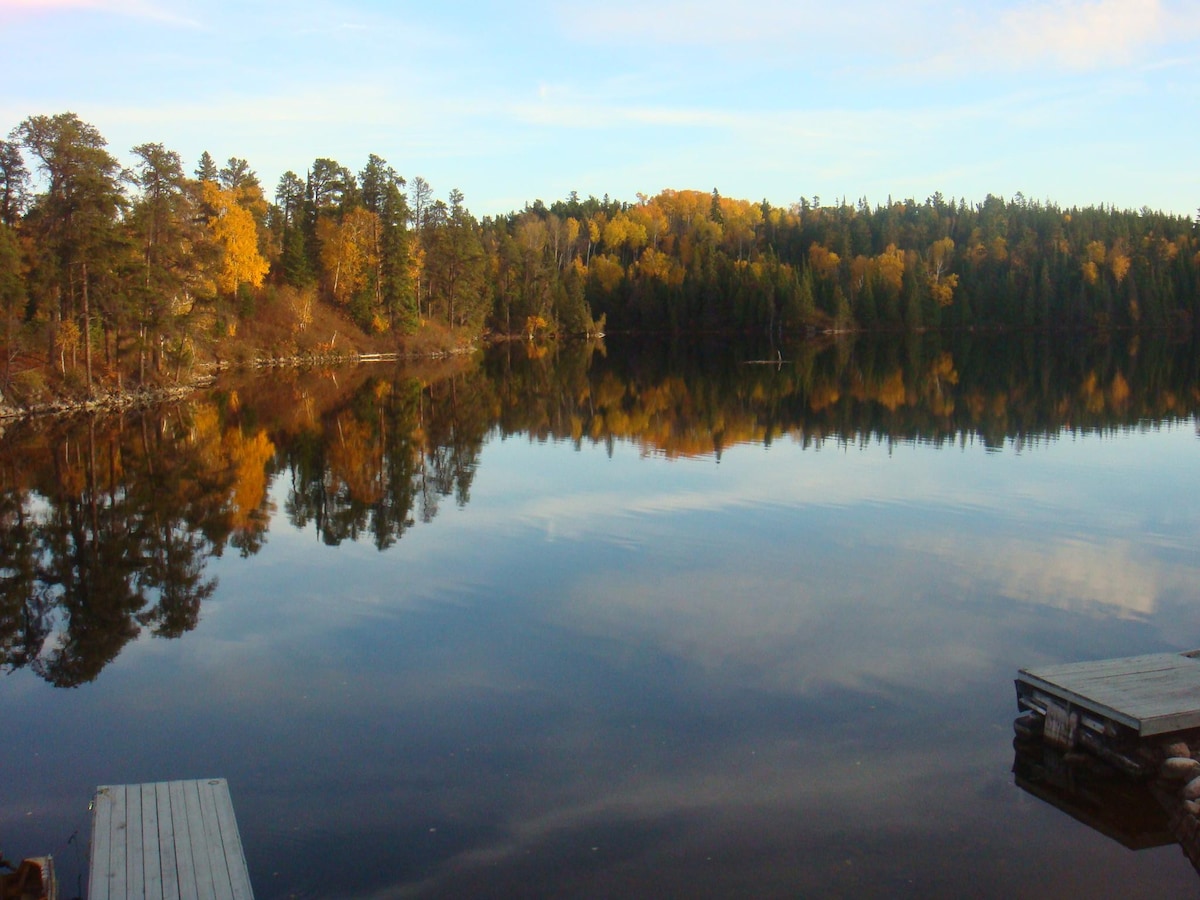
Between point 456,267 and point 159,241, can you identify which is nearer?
point 159,241

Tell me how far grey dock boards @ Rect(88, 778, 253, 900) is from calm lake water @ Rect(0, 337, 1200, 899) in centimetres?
72

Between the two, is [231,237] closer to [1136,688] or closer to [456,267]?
[456,267]

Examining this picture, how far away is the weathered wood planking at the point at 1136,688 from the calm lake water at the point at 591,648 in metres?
Result: 0.87

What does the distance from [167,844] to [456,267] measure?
283 feet

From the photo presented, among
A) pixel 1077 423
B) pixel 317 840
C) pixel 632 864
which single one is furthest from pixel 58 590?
pixel 1077 423

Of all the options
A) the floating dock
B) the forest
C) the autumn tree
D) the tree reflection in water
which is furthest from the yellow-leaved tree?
the floating dock

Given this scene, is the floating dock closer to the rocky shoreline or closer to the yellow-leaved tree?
the rocky shoreline

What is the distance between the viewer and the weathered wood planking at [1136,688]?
988 centimetres

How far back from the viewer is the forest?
42781 millimetres

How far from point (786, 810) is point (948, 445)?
936 inches

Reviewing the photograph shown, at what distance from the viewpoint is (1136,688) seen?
10586 mm

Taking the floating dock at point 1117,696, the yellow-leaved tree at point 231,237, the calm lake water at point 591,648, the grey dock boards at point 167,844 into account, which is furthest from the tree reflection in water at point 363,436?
the floating dock at point 1117,696

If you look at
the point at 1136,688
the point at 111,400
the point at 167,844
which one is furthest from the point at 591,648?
the point at 111,400

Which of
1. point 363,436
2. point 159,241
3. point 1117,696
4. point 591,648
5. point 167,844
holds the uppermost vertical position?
point 159,241
